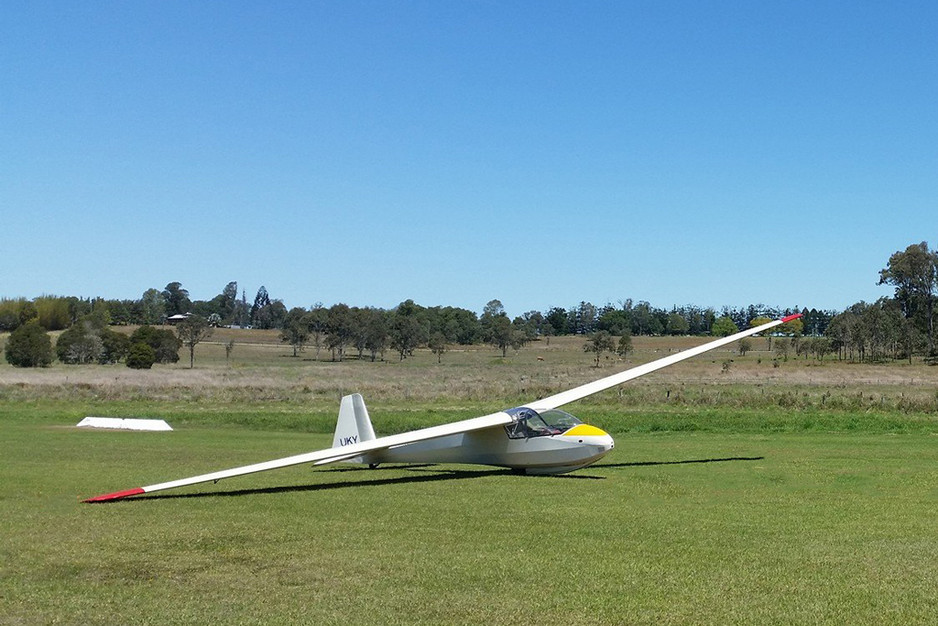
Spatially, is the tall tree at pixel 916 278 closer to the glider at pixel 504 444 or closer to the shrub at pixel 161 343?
the shrub at pixel 161 343

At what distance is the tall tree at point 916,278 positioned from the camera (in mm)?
126250

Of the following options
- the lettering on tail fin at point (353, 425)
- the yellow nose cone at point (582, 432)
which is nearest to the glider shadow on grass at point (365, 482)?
the lettering on tail fin at point (353, 425)

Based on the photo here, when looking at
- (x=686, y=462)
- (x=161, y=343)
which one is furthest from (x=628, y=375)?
(x=161, y=343)

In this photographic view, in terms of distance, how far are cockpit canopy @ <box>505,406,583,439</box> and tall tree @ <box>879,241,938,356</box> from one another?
11555 centimetres

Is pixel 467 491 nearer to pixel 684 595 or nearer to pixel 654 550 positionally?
pixel 654 550

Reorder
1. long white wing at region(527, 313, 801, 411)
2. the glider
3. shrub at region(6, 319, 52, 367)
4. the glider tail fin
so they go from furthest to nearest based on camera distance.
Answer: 1. shrub at region(6, 319, 52, 367)
2. long white wing at region(527, 313, 801, 411)
3. the glider tail fin
4. the glider

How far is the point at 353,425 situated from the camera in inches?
884

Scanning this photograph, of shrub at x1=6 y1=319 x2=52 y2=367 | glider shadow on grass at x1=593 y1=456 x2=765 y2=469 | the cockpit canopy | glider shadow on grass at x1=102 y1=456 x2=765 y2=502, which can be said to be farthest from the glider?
shrub at x1=6 y1=319 x2=52 y2=367

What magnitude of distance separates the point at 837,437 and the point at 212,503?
21.6 meters

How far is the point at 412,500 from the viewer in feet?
55.4

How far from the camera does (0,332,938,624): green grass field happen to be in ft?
30.1

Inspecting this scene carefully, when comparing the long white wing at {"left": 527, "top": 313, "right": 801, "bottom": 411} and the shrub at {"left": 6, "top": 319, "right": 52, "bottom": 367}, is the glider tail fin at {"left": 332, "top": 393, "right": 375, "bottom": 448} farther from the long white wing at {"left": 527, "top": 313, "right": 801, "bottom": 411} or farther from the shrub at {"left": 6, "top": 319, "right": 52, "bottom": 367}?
the shrub at {"left": 6, "top": 319, "right": 52, "bottom": 367}

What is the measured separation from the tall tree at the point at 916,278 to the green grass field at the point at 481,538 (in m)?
108

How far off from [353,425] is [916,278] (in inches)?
4831
